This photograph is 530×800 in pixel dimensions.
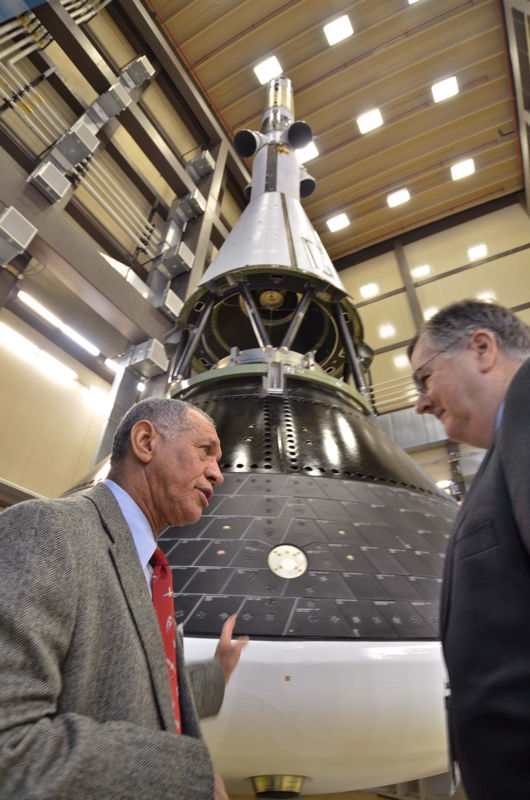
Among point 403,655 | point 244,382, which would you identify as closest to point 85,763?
point 403,655

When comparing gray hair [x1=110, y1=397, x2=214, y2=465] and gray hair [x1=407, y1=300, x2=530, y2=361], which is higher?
gray hair [x1=407, y1=300, x2=530, y2=361]

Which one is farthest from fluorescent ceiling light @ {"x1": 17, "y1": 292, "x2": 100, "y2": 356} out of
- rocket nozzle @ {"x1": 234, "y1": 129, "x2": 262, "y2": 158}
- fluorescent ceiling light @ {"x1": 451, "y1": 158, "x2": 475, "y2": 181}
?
fluorescent ceiling light @ {"x1": 451, "y1": 158, "x2": 475, "y2": 181}

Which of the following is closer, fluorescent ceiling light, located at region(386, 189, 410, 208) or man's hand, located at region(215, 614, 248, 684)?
man's hand, located at region(215, 614, 248, 684)

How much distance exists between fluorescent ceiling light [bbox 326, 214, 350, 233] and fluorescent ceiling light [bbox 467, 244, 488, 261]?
3.13 metres

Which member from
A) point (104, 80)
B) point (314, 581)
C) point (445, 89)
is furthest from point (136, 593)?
point (445, 89)

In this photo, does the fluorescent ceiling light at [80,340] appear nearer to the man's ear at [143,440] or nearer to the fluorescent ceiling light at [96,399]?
the fluorescent ceiling light at [96,399]

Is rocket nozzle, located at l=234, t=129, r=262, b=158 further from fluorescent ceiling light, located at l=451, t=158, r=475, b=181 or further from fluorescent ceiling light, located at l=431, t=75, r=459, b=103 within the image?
fluorescent ceiling light, located at l=451, t=158, r=475, b=181

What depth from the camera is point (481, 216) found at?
10281mm

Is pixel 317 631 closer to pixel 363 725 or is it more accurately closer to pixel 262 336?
pixel 363 725

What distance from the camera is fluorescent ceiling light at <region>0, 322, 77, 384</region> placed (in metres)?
5.70

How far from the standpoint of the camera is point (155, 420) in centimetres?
116

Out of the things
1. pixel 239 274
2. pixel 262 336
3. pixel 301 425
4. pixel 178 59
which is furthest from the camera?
pixel 178 59

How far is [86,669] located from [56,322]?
22.5 feet

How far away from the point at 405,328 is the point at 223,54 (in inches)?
278
